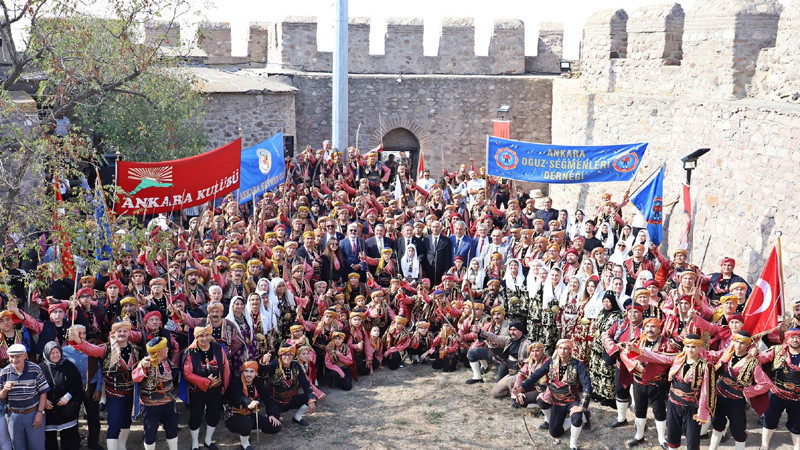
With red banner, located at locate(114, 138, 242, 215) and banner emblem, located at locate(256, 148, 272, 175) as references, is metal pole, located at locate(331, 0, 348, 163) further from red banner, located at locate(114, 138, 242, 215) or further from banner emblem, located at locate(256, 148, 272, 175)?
red banner, located at locate(114, 138, 242, 215)

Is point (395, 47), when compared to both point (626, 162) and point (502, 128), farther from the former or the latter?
point (626, 162)

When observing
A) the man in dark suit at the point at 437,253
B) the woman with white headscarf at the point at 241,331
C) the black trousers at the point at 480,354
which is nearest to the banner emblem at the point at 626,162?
the man in dark suit at the point at 437,253

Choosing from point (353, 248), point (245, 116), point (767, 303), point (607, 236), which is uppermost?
point (245, 116)

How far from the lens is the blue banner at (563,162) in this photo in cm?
1241

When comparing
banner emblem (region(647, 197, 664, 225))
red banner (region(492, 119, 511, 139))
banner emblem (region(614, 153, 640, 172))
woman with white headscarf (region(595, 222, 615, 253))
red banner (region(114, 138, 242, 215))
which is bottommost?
woman with white headscarf (region(595, 222, 615, 253))

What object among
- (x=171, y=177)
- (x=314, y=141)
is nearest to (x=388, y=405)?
(x=171, y=177)

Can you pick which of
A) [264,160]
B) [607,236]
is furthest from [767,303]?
[264,160]

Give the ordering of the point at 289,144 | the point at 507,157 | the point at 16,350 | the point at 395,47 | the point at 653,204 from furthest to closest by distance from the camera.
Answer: the point at 395,47
the point at 289,144
the point at 507,157
the point at 653,204
the point at 16,350

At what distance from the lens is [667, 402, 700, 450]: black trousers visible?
312 inches

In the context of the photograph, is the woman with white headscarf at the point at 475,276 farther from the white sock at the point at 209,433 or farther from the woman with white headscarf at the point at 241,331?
the white sock at the point at 209,433

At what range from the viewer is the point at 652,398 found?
845 centimetres

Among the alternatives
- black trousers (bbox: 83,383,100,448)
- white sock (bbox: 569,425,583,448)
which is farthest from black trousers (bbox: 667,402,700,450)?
black trousers (bbox: 83,383,100,448)

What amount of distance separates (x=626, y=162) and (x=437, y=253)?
3.21 metres

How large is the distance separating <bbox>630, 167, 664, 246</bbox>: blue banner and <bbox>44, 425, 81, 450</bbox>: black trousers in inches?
311
